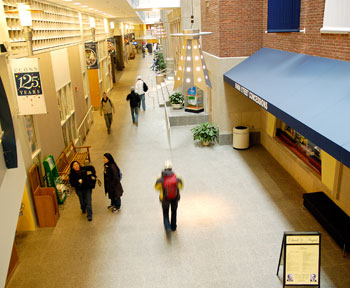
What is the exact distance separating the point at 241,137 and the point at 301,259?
7.34 metres

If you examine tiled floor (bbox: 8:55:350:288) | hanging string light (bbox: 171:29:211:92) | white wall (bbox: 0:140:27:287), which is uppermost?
hanging string light (bbox: 171:29:211:92)

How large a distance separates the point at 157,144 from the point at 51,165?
216 inches

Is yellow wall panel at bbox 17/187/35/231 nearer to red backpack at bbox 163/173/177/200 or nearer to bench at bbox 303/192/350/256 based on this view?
red backpack at bbox 163/173/177/200

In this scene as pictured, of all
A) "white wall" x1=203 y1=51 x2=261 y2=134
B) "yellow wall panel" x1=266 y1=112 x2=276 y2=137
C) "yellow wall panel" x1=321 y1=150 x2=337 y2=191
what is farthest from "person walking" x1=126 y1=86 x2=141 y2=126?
"yellow wall panel" x1=321 y1=150 x2=337 y2=191

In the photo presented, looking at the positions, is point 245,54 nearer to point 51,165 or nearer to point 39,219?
point 51,165

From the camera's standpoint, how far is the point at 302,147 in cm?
988

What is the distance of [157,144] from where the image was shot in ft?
46.2

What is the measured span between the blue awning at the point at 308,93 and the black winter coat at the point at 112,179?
405 cm

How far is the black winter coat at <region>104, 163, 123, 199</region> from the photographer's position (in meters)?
8.23

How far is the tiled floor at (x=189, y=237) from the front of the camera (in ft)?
21.0

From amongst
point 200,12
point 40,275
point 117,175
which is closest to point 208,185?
point 117,175

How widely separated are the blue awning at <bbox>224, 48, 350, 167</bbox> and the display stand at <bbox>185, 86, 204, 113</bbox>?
5.52 m

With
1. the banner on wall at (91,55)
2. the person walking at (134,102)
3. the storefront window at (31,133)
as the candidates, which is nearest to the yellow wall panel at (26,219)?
the storefront window at (31,133)

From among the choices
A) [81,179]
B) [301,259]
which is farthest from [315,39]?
[81,179]
